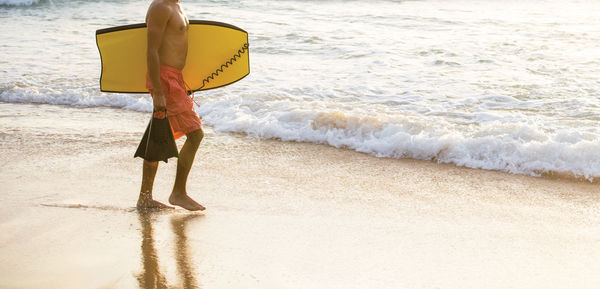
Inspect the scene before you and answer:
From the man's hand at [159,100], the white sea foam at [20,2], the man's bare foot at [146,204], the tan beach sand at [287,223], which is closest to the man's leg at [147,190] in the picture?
the man's bare foot at [146,204]

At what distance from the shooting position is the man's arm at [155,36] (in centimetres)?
363

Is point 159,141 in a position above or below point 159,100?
below

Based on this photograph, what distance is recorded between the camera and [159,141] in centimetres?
377

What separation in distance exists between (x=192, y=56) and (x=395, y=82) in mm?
4695

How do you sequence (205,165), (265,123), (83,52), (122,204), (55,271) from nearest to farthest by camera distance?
1. (55,271)
2. (122,204)
3. (205,165)
4. (265,123)
5. (83,52)

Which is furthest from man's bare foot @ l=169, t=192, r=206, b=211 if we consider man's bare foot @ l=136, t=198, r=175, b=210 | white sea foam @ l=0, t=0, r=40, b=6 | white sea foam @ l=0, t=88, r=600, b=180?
white sea foam @ l=0, t=0, r=40, b=6

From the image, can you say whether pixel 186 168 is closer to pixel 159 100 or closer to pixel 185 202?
pixel 185 202

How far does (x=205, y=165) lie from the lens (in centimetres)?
515

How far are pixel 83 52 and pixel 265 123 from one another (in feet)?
17.3

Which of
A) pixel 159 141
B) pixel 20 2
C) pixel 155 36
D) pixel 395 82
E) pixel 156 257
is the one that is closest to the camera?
pixel 156 257

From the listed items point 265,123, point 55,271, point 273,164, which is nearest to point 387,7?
point 265,123

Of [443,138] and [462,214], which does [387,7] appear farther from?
[462,214]

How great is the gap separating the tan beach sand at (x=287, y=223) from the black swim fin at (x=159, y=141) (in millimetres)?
380

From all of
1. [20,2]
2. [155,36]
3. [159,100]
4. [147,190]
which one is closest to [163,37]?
[155,36]
